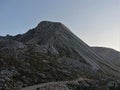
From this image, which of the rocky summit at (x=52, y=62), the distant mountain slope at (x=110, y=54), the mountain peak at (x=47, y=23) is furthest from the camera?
the distant mountain slope at (x=110, y=54)

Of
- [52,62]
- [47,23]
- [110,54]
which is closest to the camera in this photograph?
[52,62]

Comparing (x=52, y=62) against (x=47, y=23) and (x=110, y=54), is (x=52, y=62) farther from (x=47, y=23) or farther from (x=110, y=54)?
(x=110, y=54)

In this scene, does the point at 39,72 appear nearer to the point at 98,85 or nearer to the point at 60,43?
the point at 98,85

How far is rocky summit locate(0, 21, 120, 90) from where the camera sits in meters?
67.7

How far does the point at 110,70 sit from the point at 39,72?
171 ft

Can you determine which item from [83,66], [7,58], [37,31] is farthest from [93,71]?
[37,31]

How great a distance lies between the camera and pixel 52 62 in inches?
3836

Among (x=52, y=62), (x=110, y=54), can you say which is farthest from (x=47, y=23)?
(x=52, y=62)

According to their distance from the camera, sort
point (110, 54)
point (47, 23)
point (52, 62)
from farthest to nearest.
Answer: point (110, 54)
point (47, 23)
point (52, 62)

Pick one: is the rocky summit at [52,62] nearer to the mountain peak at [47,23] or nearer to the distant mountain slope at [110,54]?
the mountain peak at [47,23]

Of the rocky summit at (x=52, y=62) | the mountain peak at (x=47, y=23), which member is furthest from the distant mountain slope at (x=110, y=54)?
the mountain peak at (x=47, y=23)

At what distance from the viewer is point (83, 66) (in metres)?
106

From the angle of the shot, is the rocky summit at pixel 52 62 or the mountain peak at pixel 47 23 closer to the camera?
the rocky summit at pixel 52 62

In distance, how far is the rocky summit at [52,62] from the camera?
67.7 metres
